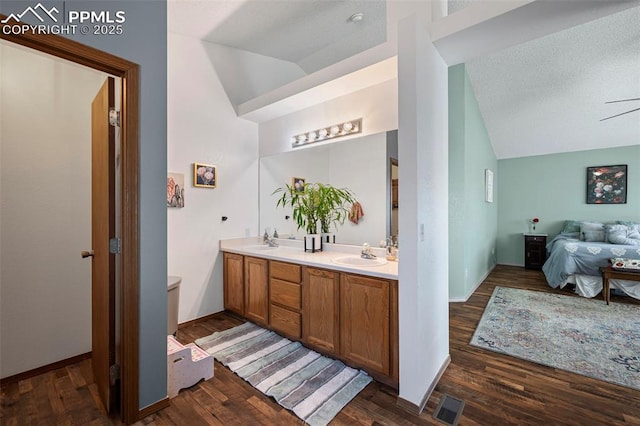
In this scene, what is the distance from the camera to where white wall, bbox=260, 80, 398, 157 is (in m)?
2.68

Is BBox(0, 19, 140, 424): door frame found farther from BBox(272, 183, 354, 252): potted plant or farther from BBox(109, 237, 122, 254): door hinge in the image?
BBox(272, 183, 354, 252): potted plant

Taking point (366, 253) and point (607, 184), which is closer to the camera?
point (366, 253)

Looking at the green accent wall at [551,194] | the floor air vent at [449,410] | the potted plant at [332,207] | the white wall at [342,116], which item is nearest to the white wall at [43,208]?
the white wall at [342,116]

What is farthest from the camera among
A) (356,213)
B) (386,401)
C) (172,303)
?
(356,213)

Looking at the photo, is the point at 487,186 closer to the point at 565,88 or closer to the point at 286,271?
the point at 565,88

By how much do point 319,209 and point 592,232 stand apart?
5.22 m

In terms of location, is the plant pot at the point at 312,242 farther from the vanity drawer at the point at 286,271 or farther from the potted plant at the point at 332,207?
the vanity drawer at the point at 286,271

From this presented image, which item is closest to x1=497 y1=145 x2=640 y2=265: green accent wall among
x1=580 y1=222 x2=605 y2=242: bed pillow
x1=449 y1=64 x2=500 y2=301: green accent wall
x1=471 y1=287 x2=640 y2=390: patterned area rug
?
x1=580 y1=222 x2=605 y2=242: bed pillow

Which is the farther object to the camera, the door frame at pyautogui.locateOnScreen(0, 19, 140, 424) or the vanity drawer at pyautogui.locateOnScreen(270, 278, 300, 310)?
the vanity drawer at pyautogui.locateOnScreen(270, 278, 300, 310)

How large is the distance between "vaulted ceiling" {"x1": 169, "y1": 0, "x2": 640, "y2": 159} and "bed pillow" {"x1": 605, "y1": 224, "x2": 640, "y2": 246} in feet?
5.45

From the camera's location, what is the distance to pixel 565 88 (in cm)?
432

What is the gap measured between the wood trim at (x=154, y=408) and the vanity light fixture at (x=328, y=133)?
262 cm

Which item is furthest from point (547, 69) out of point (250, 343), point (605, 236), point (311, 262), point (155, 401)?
point (155, 401)

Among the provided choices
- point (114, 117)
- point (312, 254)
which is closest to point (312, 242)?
point (312, 254)
